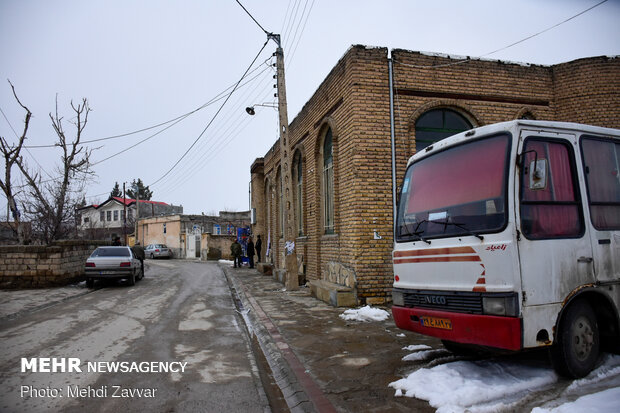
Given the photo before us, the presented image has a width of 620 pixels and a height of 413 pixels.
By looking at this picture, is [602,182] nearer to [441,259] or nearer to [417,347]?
[441,259]

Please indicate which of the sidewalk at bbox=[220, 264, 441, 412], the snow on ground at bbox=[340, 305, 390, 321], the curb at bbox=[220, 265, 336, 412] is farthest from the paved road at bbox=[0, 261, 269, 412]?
the snow on ground at bbox=[340, 305, 390, 321]

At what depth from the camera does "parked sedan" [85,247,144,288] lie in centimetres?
1495

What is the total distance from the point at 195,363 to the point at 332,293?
176 inches

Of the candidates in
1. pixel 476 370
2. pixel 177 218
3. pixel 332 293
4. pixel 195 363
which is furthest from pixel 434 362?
pixel 177 218

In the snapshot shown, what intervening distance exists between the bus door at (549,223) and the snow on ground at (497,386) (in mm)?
641

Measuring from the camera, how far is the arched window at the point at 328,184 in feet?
38.0

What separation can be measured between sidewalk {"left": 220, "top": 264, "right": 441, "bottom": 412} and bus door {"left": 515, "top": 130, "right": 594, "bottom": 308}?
1.59 metres

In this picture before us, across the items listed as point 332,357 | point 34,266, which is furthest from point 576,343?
point 34,266

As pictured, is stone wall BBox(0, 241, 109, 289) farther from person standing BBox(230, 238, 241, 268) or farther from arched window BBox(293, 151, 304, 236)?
person standing BBox(230, 238, 241, 268)

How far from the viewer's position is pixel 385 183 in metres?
9.53

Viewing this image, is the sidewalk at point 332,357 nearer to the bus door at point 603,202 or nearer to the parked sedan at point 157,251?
the bus door at point 603,202

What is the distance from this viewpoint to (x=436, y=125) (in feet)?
34.1

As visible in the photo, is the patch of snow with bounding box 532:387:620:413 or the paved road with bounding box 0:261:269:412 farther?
the paved road with bounding box 0:261:269:412

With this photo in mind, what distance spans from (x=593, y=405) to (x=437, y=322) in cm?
147
